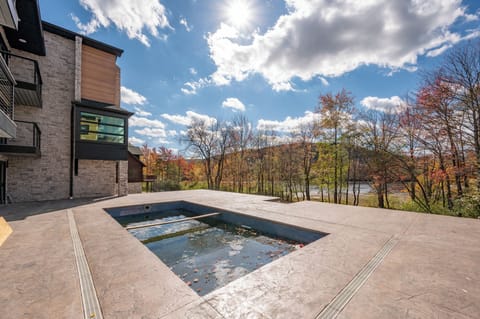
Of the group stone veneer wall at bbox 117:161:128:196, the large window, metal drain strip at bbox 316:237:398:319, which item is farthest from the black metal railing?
metal drain strip at bbox 316:237:398:319

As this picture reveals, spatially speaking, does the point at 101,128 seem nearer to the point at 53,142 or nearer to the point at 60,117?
the point at 60,117

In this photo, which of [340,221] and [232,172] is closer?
[340,221]

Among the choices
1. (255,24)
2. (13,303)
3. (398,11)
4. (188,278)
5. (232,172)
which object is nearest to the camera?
(13,303)

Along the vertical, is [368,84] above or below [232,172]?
above

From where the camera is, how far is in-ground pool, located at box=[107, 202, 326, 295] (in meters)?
2.87

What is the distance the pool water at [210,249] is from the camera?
2773 millimetres

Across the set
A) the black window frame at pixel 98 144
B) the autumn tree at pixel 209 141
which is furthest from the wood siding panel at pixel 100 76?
the autumn tree at pixel 209 141

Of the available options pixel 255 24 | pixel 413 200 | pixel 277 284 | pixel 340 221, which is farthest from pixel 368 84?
pixel 277 284

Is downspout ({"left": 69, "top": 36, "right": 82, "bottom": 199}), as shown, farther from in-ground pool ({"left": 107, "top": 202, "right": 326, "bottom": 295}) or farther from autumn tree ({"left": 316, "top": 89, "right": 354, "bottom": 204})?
autumn tree ({"left": 316, "top": 89, "right": 354, "bottom": 204})

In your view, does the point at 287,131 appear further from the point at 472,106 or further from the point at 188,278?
the point at 188,278

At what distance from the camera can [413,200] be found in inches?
361

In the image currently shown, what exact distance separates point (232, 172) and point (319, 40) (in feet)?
43.3

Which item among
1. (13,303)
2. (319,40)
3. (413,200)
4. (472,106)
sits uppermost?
(319,40)

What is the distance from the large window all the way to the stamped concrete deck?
17.0 ft
